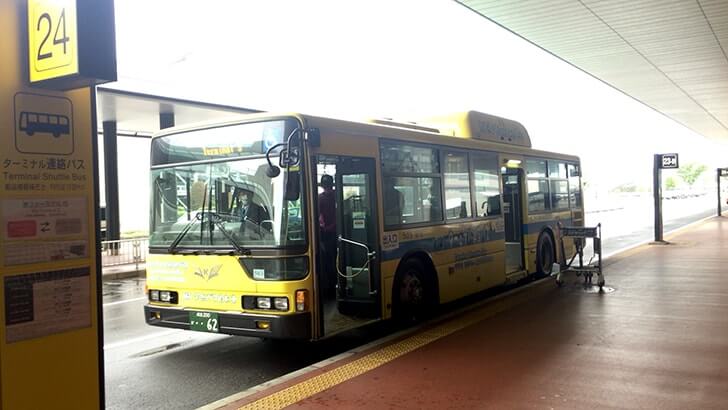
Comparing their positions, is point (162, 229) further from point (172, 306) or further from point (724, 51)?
point (724, 51)

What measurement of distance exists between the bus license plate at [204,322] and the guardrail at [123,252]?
1108 cm

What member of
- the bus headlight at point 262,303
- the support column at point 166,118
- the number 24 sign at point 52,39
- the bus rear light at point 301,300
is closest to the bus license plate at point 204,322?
the bus headlight at point 262,303

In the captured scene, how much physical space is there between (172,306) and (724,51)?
18200 millimetres

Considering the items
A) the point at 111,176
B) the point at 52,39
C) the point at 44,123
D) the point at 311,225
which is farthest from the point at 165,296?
the point at 111,176

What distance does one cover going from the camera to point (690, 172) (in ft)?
329

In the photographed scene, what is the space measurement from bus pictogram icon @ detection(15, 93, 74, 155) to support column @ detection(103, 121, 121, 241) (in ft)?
55.5

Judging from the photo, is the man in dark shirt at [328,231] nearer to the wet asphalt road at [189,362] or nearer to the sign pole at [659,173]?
the wet asphalt road at [189,362]

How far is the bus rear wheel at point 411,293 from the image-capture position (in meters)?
7.56

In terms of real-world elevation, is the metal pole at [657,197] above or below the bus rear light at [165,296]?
above

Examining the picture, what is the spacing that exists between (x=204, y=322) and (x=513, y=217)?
681 cm

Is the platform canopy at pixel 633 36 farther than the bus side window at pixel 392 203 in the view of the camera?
Yes

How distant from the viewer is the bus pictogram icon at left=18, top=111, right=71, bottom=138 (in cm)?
340

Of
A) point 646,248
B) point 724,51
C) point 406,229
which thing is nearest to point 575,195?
point 646,248

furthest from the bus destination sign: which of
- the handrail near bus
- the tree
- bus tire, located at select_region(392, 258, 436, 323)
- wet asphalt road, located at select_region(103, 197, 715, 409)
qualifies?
the tree
